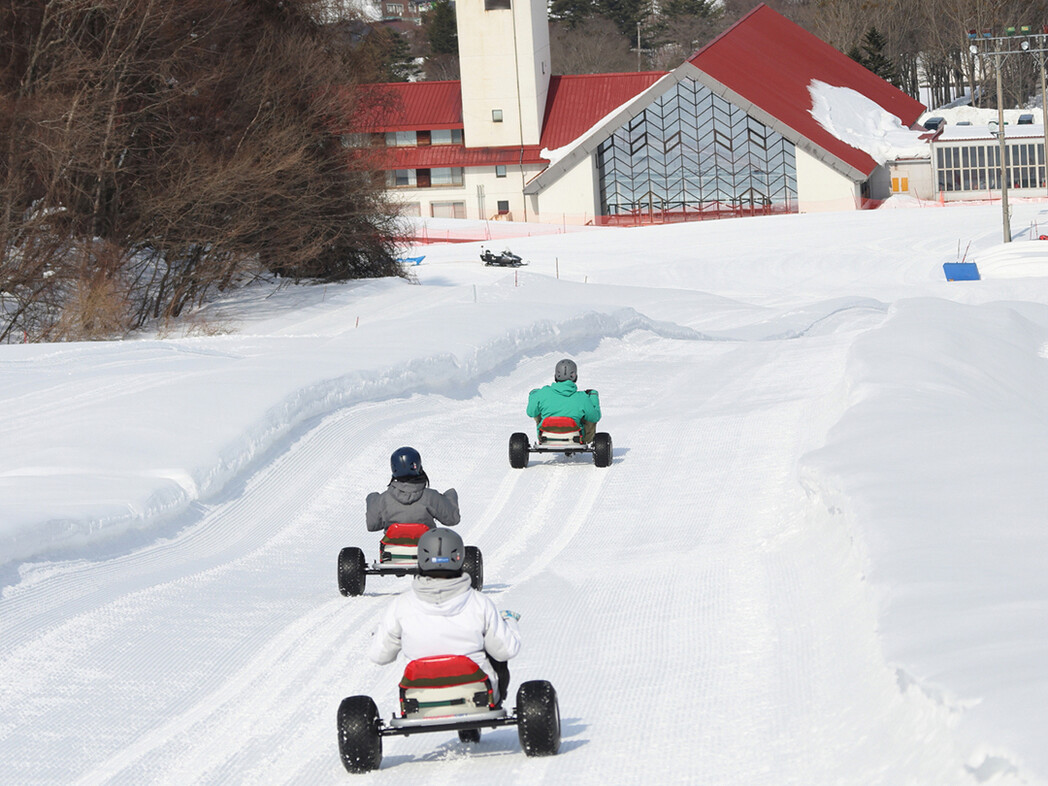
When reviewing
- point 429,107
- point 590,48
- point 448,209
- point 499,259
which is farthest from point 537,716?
point 590,48

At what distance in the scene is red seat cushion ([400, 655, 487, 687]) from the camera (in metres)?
5.64

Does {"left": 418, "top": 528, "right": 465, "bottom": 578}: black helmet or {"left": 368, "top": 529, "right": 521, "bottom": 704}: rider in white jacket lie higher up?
{"left": 418, "top": 528, "right": 465, "bottom": 578}: black helmet

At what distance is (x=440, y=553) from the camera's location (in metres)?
5.50

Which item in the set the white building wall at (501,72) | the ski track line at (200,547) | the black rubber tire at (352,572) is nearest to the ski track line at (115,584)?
the ski track line at (200,547)

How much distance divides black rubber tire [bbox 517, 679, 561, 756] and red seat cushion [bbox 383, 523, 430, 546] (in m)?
3.10

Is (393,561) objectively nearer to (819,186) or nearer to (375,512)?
(375,512)

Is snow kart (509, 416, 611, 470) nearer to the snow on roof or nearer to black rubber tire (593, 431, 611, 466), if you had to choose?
black rubber tire (593, 431, 611, 466)

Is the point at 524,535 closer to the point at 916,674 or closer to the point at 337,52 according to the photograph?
the point at 916,674

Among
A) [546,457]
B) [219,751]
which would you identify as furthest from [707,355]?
[219,751]

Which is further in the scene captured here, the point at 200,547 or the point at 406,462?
→ the point at 200,547

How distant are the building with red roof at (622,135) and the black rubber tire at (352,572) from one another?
53258 millimetres

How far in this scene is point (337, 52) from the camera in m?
36.9

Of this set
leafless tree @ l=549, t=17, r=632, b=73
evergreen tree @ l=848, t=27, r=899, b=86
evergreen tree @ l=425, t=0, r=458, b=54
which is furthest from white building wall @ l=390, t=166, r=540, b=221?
evergreen tree @ l=425, t=0, r=458, b=54

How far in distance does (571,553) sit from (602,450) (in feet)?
9.41
